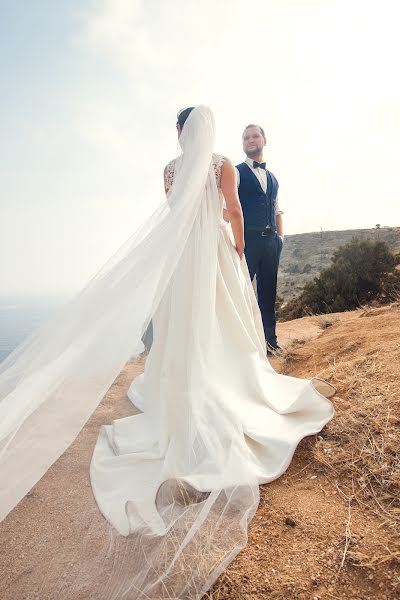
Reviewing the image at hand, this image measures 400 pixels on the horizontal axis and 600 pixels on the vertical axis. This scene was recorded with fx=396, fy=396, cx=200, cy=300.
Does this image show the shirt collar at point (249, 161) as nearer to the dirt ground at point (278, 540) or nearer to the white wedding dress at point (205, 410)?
the white wedding dress at point (205, 410)

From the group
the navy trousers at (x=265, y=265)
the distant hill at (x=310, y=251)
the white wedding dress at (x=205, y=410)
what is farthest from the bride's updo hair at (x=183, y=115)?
the distant hill at (x=310, y=251)

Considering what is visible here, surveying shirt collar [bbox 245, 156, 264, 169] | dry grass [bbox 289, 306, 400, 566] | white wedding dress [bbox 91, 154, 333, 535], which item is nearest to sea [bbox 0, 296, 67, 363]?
white wedding dress [bbox 91, 154, 333, 535]

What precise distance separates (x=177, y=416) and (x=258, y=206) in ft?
10.2

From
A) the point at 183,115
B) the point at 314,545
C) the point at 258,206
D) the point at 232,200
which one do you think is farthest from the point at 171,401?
the point at 258,206

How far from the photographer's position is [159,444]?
252 cm

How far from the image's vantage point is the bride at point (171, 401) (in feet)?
5.63

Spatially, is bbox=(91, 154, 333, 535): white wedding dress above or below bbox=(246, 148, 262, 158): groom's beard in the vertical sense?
below

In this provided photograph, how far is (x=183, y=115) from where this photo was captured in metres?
3.04

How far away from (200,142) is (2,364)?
203 centimetres

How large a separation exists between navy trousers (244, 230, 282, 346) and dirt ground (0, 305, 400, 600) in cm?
247

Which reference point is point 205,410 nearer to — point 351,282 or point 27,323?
point 27,323

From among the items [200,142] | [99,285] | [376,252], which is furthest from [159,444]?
[376,252]

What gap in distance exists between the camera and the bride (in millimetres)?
1716

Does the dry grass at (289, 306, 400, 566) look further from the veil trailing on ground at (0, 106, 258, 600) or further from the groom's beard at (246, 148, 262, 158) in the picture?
the groom's beard at (246, 148, 262, 158)
